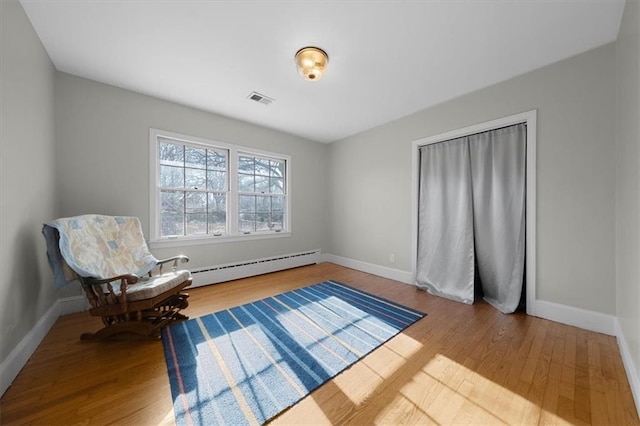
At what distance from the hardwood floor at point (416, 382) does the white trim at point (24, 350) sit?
0.15 feet

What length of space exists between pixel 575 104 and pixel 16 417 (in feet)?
14.4

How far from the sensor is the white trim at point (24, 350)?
134 cm

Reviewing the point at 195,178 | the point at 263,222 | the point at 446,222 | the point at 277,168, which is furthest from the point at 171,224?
the point at 446,222

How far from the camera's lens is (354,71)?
89.9 inches

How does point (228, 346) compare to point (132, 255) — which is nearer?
point (228, 346)

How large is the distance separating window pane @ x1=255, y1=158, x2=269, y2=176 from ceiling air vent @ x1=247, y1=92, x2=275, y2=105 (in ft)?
3.59

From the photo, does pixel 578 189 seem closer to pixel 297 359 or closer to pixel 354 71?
pixel 354 71

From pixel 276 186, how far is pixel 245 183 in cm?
58

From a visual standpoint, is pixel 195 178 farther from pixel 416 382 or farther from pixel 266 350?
pixel 416 382

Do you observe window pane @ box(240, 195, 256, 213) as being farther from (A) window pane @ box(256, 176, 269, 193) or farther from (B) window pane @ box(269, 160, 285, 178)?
(B) window pane @ box(269, 160, 285, 178)

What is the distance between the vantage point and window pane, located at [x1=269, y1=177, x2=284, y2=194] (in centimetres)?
400

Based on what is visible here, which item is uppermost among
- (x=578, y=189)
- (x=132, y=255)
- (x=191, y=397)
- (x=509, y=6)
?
(x=509, y=6)

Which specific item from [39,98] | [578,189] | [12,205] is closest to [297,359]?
[12,205]

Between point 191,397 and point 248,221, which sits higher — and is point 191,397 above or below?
below
